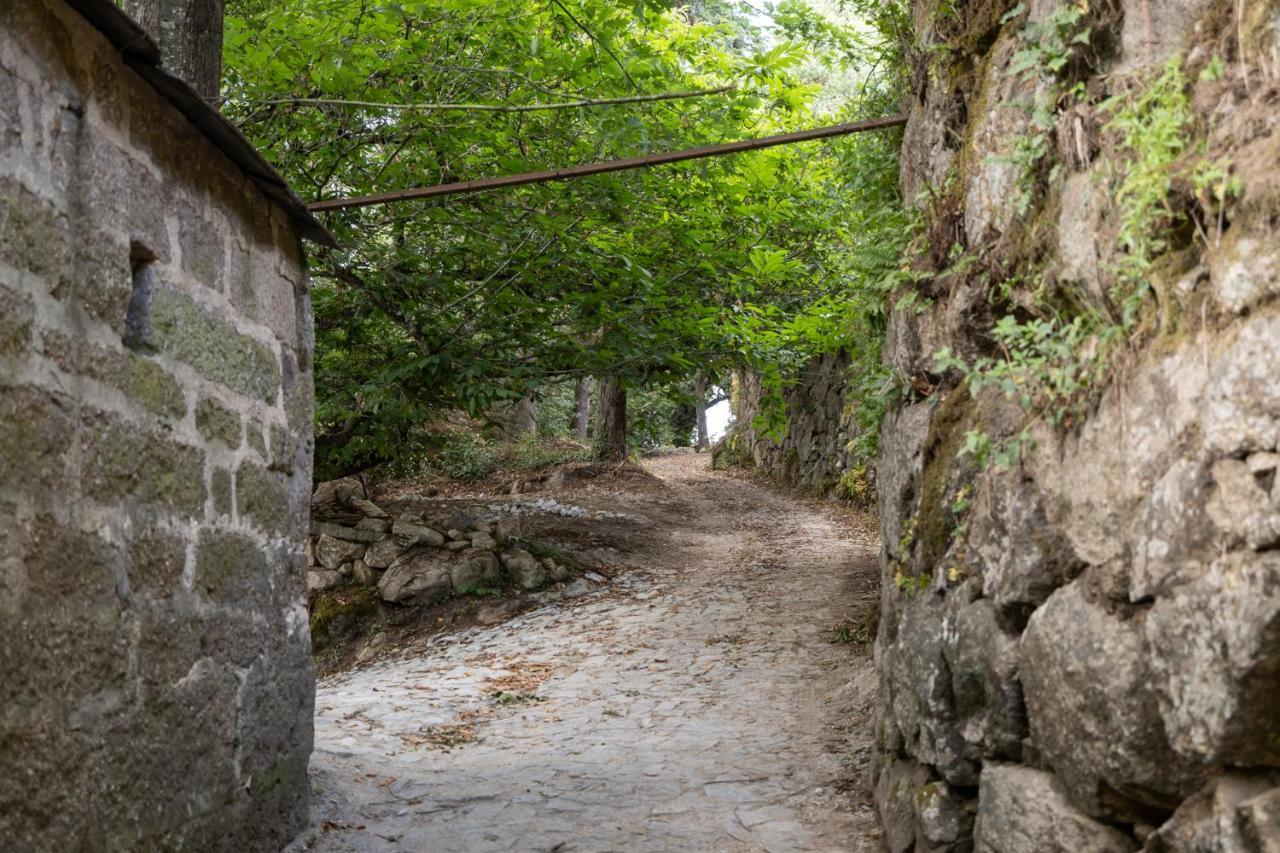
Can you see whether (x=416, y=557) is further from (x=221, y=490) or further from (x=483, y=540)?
(x=221, y=490)

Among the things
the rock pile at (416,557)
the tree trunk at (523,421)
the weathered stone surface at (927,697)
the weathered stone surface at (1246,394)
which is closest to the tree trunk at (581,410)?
the tree trunk at (523,421)

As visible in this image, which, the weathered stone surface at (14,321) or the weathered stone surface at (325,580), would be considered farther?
the weathered stone surface at (325,580)

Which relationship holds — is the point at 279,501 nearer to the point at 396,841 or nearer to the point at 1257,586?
the point at 396,841

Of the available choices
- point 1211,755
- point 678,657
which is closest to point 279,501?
point 1211,755

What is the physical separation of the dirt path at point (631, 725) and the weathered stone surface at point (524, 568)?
0.46 metres

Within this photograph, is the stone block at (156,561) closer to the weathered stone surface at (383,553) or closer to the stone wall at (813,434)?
the weathered stone surface at (383,553)

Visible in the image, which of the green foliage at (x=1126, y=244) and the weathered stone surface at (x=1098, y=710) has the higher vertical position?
the green foliage at (x=1126, y=244)

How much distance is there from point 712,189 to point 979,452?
19.4ft

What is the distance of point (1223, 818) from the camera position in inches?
91.4

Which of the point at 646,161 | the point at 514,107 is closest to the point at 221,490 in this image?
the point at 646,161

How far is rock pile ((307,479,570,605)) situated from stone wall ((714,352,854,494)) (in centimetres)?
565

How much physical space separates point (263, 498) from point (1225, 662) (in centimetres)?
345

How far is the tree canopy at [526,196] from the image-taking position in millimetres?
7281

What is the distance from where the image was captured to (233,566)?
397 cm
